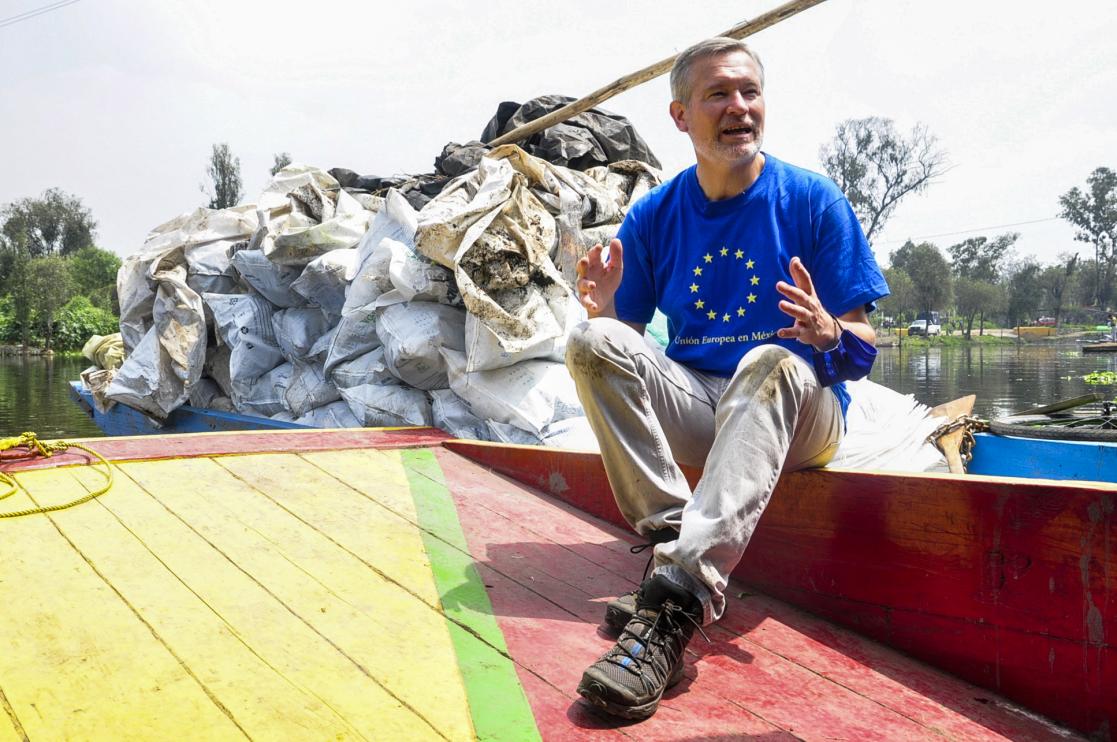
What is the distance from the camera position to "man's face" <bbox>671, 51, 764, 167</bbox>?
1.71 meters

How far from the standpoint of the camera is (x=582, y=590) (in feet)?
5.36

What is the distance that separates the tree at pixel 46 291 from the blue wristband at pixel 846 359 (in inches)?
1327

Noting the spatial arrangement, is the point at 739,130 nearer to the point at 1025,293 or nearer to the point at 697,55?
the point at 697,55

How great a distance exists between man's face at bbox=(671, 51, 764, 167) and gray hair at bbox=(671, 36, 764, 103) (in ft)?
0.04

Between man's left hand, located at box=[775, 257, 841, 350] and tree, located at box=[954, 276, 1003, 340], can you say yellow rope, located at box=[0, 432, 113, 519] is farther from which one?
tree, located at box=[954, 276, 1003, 340]

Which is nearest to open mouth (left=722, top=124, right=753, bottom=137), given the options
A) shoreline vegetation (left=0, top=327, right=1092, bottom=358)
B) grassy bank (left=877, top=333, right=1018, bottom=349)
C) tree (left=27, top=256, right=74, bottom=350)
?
tree (left=27, top=256, right=74, bottom=350)

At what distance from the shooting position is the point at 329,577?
1528 mm

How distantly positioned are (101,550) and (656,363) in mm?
1102

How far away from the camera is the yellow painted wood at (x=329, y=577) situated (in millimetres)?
A: 1167

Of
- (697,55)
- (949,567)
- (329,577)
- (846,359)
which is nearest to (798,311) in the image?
(846,359)

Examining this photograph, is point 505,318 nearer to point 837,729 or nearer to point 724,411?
point 724,411

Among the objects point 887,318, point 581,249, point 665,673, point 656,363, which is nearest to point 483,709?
point 665,673

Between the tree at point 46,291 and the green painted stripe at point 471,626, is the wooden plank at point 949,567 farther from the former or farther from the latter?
the tree at point 46,291

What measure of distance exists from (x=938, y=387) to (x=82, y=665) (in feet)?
50.5
